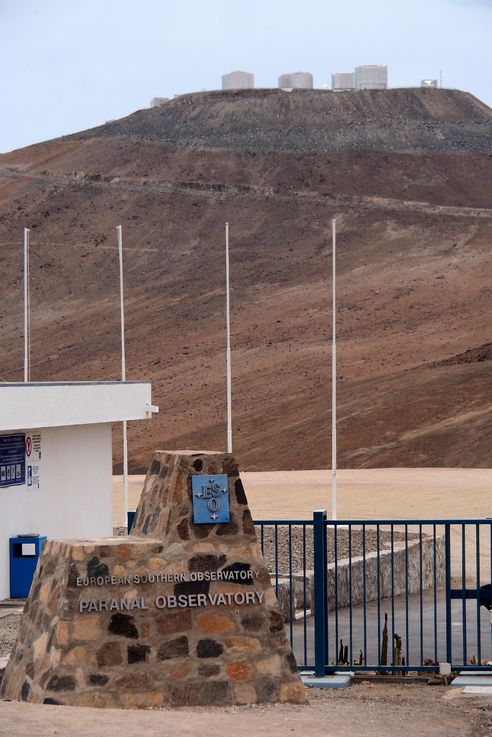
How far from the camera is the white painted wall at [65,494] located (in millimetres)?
18859

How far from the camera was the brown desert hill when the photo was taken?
62094mm

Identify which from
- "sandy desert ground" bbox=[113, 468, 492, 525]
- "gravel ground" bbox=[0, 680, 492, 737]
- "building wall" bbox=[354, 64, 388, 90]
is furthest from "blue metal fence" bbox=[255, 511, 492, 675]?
"building wall" bbox=[354, 64, 388, 90]

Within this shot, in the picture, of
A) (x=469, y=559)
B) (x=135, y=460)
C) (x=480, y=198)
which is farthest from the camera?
(x=480, y=198)

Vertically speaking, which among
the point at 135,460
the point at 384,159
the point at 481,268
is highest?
the point at 384,159

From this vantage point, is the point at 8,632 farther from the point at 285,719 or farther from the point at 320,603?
the point at 285,719

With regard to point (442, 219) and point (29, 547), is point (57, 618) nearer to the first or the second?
point (29, 547)

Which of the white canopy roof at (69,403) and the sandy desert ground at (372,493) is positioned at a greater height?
the white canopy roof at (69,403)

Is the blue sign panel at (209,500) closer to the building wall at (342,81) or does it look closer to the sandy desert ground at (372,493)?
the sandy desert ground at (372,493)

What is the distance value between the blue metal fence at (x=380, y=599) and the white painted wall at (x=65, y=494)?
271cm

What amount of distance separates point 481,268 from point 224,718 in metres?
75.3

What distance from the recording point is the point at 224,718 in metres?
9.54

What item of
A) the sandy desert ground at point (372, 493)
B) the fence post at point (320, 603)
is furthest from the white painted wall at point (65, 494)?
the sandy desert ground at point (372, 493)

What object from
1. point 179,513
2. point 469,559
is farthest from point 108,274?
point 179,513

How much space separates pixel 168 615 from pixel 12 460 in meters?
8.58
